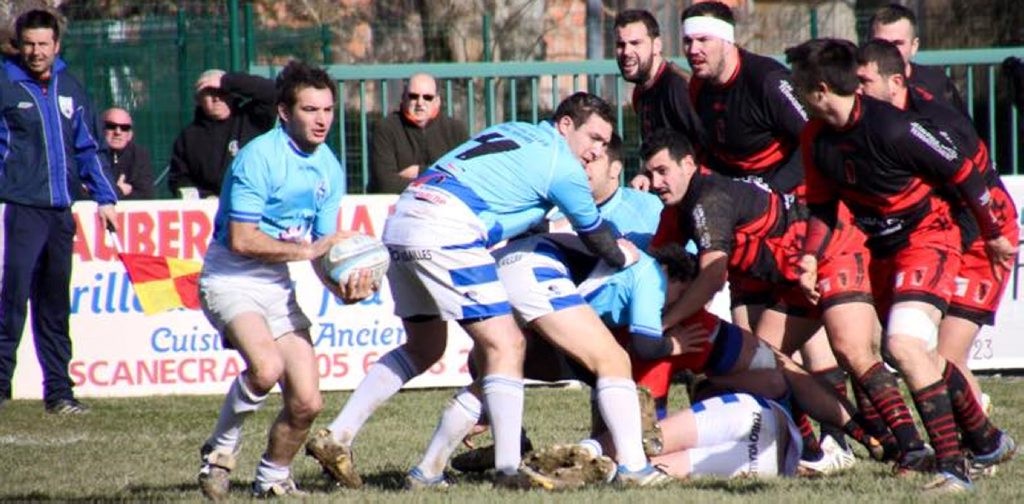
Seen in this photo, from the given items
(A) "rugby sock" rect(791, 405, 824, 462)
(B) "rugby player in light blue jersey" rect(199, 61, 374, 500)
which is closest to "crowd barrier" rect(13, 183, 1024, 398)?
(A) "rugby sock" rect(791, 405, 824, 462)

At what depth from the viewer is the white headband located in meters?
8.95

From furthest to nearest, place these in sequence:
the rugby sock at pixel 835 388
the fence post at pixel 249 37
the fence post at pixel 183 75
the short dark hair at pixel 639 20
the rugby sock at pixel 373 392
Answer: the fence post at pixel 183 75, the fence post at pixel 249 37, the short dark hair at pixel 639 20, the rugby sock at pixel 835 388, the rugby sock at pixel 373 392

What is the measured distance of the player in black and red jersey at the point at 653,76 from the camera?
9.27m

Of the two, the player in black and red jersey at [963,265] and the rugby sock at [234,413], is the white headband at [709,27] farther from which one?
the rugby sock at [234,413]

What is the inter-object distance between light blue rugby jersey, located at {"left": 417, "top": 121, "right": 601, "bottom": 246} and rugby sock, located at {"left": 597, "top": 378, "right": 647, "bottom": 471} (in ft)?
2.22

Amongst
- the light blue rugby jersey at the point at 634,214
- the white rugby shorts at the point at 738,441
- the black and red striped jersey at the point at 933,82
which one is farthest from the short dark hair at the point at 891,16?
the white rugby shorts at the point at 738,441

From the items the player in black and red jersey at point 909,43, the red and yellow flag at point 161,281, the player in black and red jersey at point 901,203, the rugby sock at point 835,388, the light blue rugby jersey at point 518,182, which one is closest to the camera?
the player in black and red jersey at point 901,203

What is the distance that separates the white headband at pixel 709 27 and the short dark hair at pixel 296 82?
2216 mm

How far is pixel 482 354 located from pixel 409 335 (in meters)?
0.56

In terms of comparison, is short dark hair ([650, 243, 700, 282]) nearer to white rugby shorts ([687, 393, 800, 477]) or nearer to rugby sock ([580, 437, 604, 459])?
white rugby shorts ([687, 393, 800, 477])

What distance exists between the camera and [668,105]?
9.39m

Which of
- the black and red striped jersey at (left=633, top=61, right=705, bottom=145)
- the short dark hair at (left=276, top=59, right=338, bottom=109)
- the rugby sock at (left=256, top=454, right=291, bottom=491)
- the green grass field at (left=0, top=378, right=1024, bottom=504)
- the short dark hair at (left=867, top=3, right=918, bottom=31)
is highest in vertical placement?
the short dark hair at (left=867, top=3, right=918, bottom=31)

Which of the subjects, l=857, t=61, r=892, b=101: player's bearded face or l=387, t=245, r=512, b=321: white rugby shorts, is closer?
l=387, t=245, r=512, b=321: white rugby shorts

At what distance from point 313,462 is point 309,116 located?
220 centimetres
